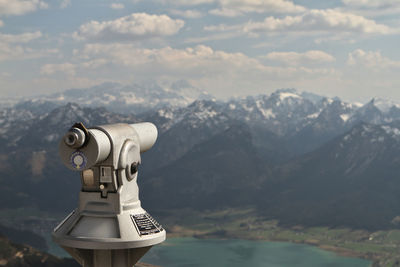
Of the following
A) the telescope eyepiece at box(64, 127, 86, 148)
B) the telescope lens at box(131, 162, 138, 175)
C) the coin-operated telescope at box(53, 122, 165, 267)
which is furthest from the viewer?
the telescope lens at box(131, 162, 138, 175)

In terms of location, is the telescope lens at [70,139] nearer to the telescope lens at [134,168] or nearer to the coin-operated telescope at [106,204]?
the coin-operated telescope at [106,204]

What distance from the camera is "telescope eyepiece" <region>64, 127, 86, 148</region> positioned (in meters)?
13.5

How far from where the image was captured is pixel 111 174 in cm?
1421

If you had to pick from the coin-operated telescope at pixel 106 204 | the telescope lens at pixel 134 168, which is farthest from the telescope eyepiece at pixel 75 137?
the telescope lens at pixel 134 168

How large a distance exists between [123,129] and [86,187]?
5.48ft

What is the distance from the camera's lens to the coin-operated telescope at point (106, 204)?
13.8m

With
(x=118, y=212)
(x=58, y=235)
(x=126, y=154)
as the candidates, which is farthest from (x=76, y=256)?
(x=126, y=154)

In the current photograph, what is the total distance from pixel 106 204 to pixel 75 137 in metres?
1.98

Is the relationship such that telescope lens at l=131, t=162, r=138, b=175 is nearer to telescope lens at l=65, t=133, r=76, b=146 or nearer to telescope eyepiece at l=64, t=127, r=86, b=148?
telescope eyepiece at l=64, t=127, r=86, b=148

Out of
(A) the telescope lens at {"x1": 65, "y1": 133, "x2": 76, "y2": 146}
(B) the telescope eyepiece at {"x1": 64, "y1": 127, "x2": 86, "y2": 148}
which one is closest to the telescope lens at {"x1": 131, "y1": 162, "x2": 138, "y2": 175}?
(B) the telescope eyepiece at {"x1": 64, "y1": 127, "x2": 86, "y2": 148}

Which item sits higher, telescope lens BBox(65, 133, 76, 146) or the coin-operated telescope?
telescope lens BBox(65, 133, 76, 146)

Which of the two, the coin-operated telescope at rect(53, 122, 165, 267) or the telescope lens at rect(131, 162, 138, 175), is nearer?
the coin-operated telescope at rect(53, 122, 165, 267)

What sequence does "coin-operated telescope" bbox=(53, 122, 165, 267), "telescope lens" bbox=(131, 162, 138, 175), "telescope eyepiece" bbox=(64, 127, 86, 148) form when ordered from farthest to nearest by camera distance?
1. "telescope lens" bbox=(131, 162, 138, 175)
2. "coin-operated telescope" bbox=(53, 122, 165, 267)
3. "telescope eyepiece" bbox=(64, 127, 86, 148)

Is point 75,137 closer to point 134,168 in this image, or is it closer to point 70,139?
point 70,139
